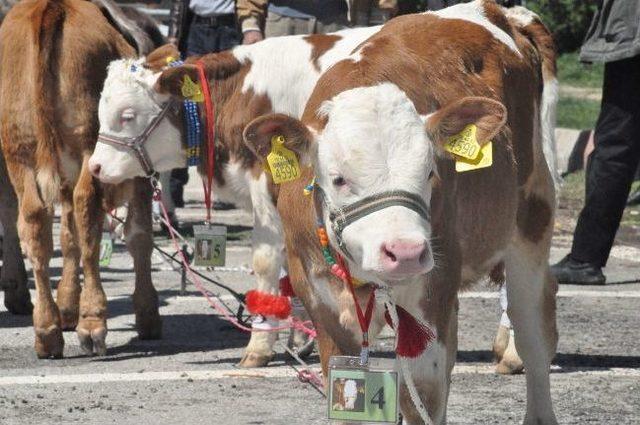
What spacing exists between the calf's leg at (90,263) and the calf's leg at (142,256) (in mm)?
374

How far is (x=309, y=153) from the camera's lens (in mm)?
5324

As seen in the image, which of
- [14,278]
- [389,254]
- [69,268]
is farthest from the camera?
[14,278]

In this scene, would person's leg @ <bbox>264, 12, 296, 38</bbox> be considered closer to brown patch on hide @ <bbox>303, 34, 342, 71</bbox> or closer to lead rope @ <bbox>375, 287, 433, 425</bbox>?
brown patch on hide @ <bbox>303, 34, 342, 71</bbox>

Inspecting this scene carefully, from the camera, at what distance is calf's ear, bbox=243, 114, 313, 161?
17.4 ft

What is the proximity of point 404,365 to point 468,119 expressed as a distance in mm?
843

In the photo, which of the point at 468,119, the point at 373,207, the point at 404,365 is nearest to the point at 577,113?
the point at 468,119

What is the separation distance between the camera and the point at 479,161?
5348 millimetres

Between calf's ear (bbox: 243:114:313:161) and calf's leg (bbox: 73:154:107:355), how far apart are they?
10.1ft

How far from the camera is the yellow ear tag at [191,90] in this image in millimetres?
8281

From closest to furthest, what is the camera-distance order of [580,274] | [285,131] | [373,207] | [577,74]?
[373,207] < [285,131] < [580,274] < [577,74]

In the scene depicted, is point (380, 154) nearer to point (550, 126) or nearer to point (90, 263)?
point (550, 126)

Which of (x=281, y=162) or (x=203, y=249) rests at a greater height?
(x=281, y=162)

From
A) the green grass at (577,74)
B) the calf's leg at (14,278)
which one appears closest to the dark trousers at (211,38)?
the calf's leg at (14,278)

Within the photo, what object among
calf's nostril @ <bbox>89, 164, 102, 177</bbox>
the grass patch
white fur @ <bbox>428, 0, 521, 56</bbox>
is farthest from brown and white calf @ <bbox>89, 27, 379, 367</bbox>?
the grass patch
